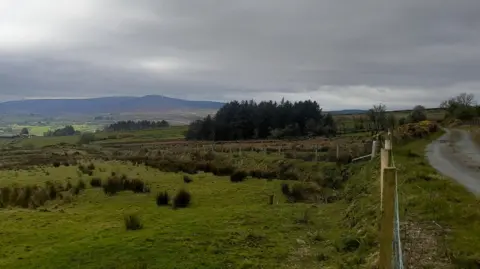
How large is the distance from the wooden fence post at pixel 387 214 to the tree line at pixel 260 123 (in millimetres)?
82886

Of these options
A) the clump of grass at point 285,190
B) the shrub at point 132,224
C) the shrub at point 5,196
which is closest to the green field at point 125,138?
the shrub at point 5,196

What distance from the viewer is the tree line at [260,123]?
296 feet

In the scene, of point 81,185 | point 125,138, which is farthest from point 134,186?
point 125,138

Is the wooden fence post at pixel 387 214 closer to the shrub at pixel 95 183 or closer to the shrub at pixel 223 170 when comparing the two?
the shrub at pixel 95 183

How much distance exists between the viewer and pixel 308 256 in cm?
1140

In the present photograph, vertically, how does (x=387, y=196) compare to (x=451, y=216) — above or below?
above

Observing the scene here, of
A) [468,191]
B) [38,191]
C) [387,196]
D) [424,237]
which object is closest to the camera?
[387,196]

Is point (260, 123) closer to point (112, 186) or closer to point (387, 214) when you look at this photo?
point (112, 186)

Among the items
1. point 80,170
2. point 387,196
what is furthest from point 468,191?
point 80,170

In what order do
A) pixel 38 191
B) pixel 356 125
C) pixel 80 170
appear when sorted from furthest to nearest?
pixel 356 125 < pixel 80 170 < pixel 38 191

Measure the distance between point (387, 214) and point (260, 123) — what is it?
8712 cm

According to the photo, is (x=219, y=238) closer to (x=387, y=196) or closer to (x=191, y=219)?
(x=191, y=219)

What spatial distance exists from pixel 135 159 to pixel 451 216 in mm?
34783

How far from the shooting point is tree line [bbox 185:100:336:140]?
296 feet
